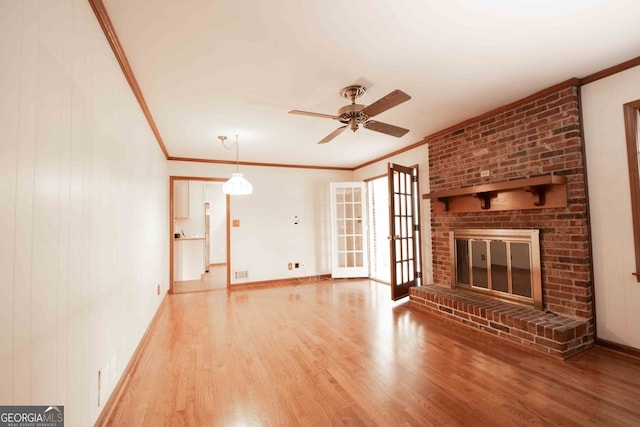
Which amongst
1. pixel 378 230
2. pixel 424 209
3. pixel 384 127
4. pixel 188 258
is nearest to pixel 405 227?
pixel 424 209

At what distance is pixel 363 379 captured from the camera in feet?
7.18

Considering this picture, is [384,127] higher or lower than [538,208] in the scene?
higher

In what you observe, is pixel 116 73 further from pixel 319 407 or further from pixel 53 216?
pixel 319 407

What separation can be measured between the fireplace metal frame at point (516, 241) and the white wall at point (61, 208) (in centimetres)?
380

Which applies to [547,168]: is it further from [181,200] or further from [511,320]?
[181,200]

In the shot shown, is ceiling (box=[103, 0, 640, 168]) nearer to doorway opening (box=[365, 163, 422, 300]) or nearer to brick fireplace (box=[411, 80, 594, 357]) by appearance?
brick fireplace (box=[411, 80, 594, 357])

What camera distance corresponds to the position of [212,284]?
5.95 metres

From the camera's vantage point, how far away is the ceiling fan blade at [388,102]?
85.1 inches

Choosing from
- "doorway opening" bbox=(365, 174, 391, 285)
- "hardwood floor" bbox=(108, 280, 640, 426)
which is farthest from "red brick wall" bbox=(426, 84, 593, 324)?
"doorway opening" bbox=(365, 174, 391, 285)

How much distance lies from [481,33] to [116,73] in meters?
2.61

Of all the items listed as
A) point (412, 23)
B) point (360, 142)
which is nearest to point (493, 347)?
point (412, 23)

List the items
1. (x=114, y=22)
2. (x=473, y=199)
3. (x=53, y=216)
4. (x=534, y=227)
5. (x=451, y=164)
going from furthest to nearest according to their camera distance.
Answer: (x=451, y=164)
(x=473, y=199)
(x=534, y=227)
(x=114, y=22)
(x=53, y=216)

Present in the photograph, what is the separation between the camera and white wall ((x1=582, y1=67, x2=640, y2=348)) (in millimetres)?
2439

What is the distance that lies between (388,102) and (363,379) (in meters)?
2.18
